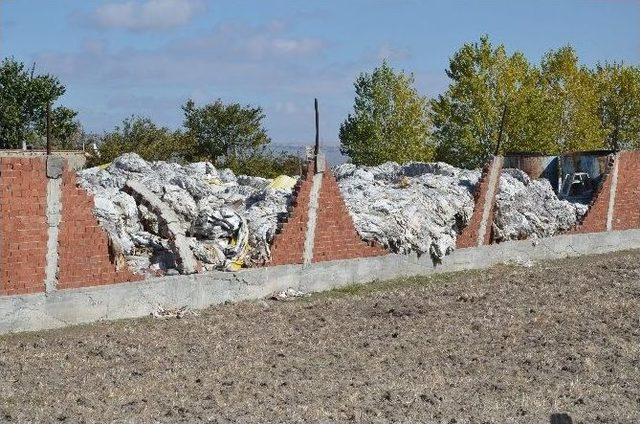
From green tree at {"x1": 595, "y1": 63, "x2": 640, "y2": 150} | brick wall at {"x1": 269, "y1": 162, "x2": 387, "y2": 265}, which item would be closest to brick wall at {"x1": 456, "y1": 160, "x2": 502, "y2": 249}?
brick wall at {"x1": 269, "y1": 162, "x2": 387, "y2": 265}

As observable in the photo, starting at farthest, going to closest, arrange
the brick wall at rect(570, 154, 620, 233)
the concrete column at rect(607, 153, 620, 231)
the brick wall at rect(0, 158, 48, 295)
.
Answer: the concrete column at rect(607, 153, 620, 231) < the brick wall at rect(570, 154, 620, 233) < the brick wall at rect(0, 158, 48, 295)

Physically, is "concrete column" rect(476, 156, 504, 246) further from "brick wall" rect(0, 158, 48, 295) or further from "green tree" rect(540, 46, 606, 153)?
"green tree" rect(540, 46, 606, 153)

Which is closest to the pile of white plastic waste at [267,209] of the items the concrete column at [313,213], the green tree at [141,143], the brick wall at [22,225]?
the concrete column at [313,213]

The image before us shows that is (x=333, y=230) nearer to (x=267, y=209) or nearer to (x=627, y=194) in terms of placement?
(x=267, y=209)

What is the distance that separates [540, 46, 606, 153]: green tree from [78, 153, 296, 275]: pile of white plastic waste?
96.1ft

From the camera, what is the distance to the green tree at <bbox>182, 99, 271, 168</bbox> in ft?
124

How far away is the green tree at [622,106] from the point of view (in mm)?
49594

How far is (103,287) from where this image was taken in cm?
1268

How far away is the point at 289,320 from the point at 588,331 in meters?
4.26

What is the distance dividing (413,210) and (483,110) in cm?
2483

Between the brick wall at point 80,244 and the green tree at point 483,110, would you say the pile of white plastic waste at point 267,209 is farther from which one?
the green tree at point 483,110

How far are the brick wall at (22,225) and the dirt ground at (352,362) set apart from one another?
2.57ft

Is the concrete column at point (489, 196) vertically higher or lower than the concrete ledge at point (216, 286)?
higher

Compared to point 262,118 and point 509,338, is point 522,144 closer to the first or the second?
point 262,118
